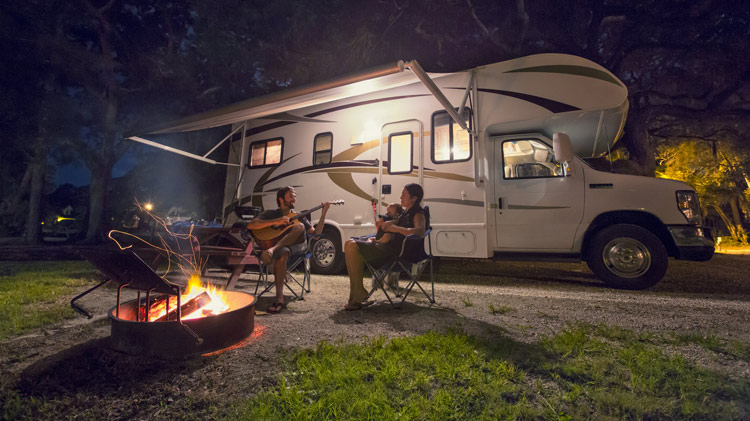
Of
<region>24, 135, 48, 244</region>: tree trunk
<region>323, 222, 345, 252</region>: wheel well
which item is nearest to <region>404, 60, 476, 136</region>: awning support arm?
<region>323, 222, 345, 252</region>: wheel well

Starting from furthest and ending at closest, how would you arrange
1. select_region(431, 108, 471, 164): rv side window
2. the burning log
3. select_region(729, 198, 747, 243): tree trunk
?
select_region(729, 198, 747, 243): tree trunk, select_region(431, 108, 471, 164): rv side window, the burning log

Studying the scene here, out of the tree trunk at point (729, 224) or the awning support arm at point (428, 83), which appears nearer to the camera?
the awning support arm at point (428, 83)

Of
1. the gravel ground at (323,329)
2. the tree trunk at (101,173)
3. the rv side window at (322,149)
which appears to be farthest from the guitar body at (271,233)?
the tree trunk at (101,173)

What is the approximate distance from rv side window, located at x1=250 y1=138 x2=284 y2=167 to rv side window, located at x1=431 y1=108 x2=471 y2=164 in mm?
3100

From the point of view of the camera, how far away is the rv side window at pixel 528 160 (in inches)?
180

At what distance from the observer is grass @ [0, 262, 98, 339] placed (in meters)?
2.74

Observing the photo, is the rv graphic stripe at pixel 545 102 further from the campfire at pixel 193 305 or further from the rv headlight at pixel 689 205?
the campfire at pixel 193 305

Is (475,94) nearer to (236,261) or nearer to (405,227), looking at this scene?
(405,227)

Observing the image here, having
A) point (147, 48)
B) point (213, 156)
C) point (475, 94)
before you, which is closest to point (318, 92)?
point (475, 94)

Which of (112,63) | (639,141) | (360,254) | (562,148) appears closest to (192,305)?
(360,254)

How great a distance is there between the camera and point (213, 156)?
11.3m

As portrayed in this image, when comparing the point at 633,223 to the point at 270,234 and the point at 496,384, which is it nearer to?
the point at 496,384

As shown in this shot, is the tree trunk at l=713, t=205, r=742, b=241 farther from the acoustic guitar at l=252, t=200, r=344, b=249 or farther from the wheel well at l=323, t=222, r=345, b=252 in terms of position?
the acoustic guitar at l=252, t=200, r=344, b=249

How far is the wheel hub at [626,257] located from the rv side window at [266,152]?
5582 millimetres
